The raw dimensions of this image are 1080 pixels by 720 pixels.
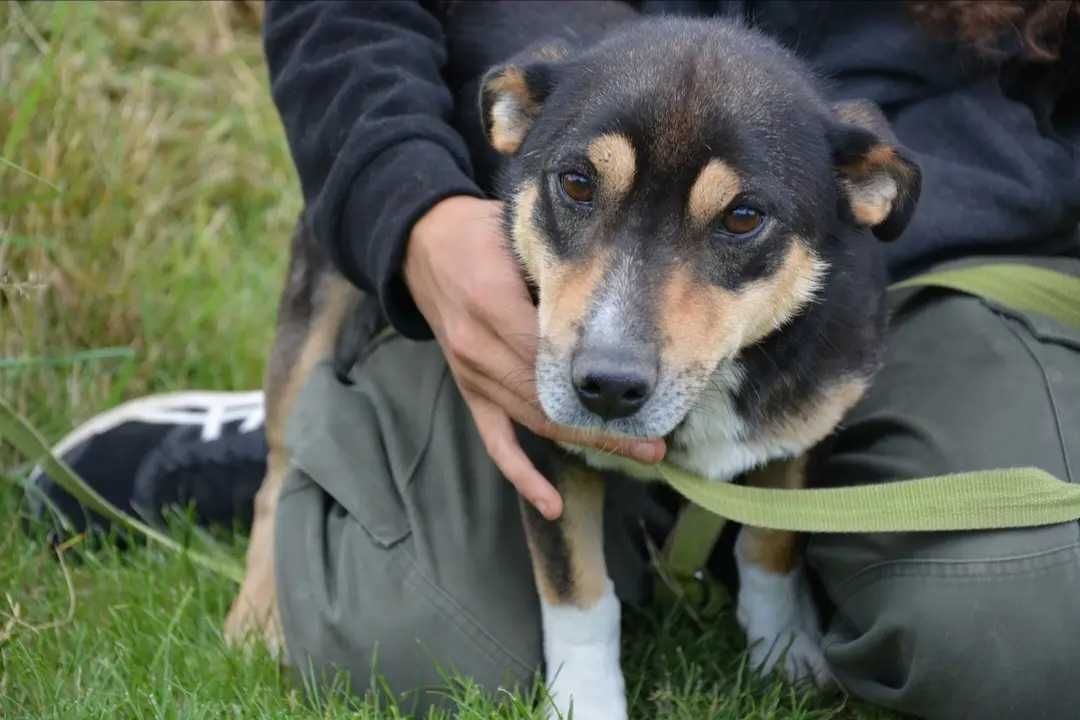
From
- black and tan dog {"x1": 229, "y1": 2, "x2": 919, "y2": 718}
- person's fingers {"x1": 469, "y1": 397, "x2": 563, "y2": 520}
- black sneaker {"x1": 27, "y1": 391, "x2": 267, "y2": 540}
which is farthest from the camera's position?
black sneaker {"x1": 27, "y1": 391, "x2": 267, "y2": 540}

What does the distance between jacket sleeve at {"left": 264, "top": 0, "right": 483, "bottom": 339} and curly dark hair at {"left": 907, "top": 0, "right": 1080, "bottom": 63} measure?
1.18 m

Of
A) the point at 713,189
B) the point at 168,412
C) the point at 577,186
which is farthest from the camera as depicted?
the point at 168,412

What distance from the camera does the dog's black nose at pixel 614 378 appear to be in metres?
2.51

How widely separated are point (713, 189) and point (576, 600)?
3.17 feet

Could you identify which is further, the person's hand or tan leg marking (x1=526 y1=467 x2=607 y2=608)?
tan leg marking (x1=526 y1=467 x2=607 y2=608)

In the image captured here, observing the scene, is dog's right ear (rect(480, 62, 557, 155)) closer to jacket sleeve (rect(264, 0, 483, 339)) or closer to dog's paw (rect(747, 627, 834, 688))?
jacket sleeve (rect(264, 0, 483, 339))

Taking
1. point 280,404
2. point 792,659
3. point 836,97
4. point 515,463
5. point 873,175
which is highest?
point 873,175

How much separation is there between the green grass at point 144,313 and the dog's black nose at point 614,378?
0.79 m

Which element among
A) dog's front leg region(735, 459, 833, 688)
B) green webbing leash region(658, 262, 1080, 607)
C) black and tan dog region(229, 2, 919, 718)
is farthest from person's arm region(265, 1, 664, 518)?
dog's front leg region(735, 459, 833, 688)

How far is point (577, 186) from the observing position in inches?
108

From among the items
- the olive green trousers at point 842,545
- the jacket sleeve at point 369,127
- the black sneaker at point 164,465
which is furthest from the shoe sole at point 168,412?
the jacket sleeve at point 369,127

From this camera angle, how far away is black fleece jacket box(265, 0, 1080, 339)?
324 centimetres

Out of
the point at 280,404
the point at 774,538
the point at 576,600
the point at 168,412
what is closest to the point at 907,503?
the point at 774,538

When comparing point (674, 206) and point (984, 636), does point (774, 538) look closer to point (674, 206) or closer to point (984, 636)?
point (984, 636)
